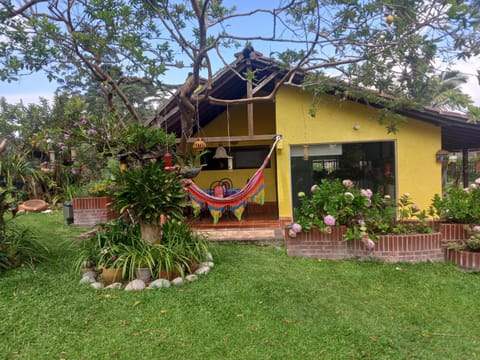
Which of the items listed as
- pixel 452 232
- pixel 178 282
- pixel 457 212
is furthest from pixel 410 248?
pixel 178 282

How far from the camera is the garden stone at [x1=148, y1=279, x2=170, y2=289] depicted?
300 cm

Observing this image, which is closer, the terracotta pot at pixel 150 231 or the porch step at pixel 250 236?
the terracotta pot at pixel 150 231

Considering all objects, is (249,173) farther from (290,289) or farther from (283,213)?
(290,289)

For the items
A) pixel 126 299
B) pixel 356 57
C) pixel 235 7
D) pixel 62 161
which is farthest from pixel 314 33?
pixel 62 161

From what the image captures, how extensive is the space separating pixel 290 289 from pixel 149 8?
11.1 feet

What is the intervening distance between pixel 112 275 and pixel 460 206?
427 cm

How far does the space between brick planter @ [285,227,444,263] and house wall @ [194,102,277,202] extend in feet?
15.0

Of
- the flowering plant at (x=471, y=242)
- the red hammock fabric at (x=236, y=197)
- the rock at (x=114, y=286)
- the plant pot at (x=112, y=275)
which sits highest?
the red hammock fabric at (x=236, y=197)

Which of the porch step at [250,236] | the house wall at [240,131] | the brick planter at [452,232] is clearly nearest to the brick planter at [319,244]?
the porch step at [250,236]

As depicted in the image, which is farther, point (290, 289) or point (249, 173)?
point (249, 173)

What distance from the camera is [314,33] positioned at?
3.68 m

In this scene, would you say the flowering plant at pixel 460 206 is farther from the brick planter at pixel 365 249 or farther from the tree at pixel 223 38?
the tree at pixel 223 38

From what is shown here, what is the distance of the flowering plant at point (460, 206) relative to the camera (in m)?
3.98

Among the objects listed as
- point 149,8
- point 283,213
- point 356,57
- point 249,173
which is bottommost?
point 283,213
